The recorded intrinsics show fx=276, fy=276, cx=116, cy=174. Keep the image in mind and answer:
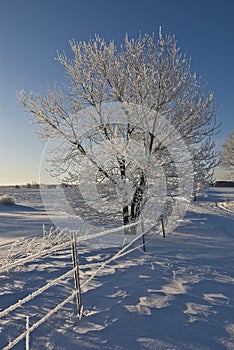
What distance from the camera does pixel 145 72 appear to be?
29.2 feet

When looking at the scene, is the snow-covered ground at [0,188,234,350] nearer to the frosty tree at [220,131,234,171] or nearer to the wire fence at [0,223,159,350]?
the wire fence at [0,223,159,350]

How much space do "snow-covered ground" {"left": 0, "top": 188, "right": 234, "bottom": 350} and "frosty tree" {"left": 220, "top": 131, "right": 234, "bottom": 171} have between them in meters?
24.4

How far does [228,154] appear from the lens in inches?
1185

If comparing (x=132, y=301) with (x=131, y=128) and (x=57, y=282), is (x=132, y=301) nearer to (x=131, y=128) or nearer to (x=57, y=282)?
(x=57, y=282)

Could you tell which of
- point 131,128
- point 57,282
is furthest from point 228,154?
point 57,282

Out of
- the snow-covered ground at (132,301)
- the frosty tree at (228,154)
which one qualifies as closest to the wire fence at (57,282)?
the snow-covered ground at (132,301)

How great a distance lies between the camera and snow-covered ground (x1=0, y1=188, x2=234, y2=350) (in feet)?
10.5

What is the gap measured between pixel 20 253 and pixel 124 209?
431 cm

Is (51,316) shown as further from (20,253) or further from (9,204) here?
(9,204)

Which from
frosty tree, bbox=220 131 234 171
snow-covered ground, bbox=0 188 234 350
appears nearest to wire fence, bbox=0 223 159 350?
snow-covered ground, bbox=0 188 234 350

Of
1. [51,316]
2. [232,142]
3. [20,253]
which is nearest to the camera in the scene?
[51,316]

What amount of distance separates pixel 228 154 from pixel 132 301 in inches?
1133

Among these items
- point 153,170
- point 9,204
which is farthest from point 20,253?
point 9,204

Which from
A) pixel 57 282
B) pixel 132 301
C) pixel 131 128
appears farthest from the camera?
pixel 131 128
